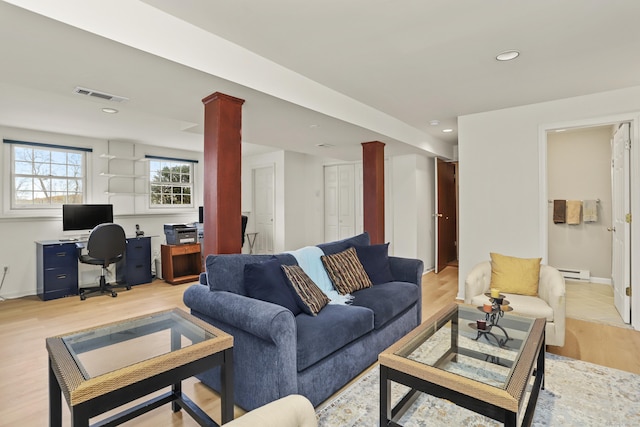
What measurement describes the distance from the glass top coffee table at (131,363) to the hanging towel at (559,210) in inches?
216

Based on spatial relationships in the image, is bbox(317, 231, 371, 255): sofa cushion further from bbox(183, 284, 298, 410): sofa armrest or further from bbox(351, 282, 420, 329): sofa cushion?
bbox(183, 284, 298, 410): sofa armrest

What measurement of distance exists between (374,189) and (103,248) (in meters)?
3.82

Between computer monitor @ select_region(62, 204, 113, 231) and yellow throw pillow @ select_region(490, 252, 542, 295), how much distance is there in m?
5.40

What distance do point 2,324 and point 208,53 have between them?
12.3ft

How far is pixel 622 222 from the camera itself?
3.49 metres

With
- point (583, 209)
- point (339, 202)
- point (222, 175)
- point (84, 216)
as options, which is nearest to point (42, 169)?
point (84, 216)

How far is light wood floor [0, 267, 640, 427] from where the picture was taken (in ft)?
6.67

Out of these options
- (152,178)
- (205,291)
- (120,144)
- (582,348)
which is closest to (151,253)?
(152,178)

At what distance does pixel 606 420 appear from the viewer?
1.88m

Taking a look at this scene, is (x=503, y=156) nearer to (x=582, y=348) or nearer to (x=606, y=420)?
(x=582, y=348)

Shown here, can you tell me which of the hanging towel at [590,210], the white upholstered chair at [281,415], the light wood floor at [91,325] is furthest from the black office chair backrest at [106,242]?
the hanging towel at [590,210]

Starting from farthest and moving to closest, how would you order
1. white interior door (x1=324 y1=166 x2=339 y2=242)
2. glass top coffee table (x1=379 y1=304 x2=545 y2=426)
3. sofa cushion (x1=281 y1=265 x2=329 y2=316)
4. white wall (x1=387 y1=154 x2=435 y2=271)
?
white interior door (x1=324 y1=166 x2=339 y2=242) < white wall (x1=387 y1=154 x2=435 y2=271) < sofa cushion (x1=281 y1=265 x2=329 y2=316) < glass top coffee table (x1=379 y1=304 x2=545 y2=426)

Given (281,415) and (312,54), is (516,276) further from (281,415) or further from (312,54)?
(281,415)

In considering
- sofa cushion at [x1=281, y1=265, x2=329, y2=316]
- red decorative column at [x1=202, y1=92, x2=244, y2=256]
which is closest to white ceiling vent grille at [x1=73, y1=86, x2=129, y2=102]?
red decorative column at [x1=202, y1=92, x2=244, y2=256]
